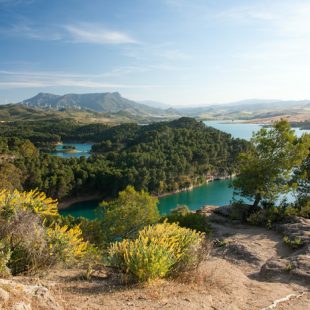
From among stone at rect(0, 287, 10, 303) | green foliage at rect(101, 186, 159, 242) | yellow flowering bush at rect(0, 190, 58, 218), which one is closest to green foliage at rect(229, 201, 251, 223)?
green foliage at rect(101, 186, 159, 242)

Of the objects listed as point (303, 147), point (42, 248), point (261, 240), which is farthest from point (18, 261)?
point (303, 147)

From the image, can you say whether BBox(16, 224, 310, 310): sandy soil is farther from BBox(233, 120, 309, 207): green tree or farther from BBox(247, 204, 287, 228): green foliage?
BBox(233, 120, 309, 207): green tree

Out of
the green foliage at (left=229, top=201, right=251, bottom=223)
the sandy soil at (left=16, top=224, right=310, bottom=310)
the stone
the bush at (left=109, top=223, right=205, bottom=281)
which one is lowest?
the green foliage at (left=229, top=201, right=251, bottom=223)

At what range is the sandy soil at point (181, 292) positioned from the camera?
7.04 metres

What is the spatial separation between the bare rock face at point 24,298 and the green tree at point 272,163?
57.1 feet

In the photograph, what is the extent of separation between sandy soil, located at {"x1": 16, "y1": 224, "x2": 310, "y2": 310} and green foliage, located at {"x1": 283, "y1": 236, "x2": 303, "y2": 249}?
467cm

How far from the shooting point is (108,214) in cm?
2720

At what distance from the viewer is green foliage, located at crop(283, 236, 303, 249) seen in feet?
49.3

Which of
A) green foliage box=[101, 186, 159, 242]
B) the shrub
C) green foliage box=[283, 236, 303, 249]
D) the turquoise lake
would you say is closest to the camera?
the shrub

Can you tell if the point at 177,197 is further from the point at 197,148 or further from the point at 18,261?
the point at 18,261

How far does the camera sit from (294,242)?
1516 cm

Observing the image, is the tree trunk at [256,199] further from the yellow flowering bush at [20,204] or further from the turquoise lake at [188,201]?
the turquoise lake at [188,201]

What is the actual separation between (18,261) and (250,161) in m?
17.1

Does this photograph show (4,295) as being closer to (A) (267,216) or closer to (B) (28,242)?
(B) (28,242)
